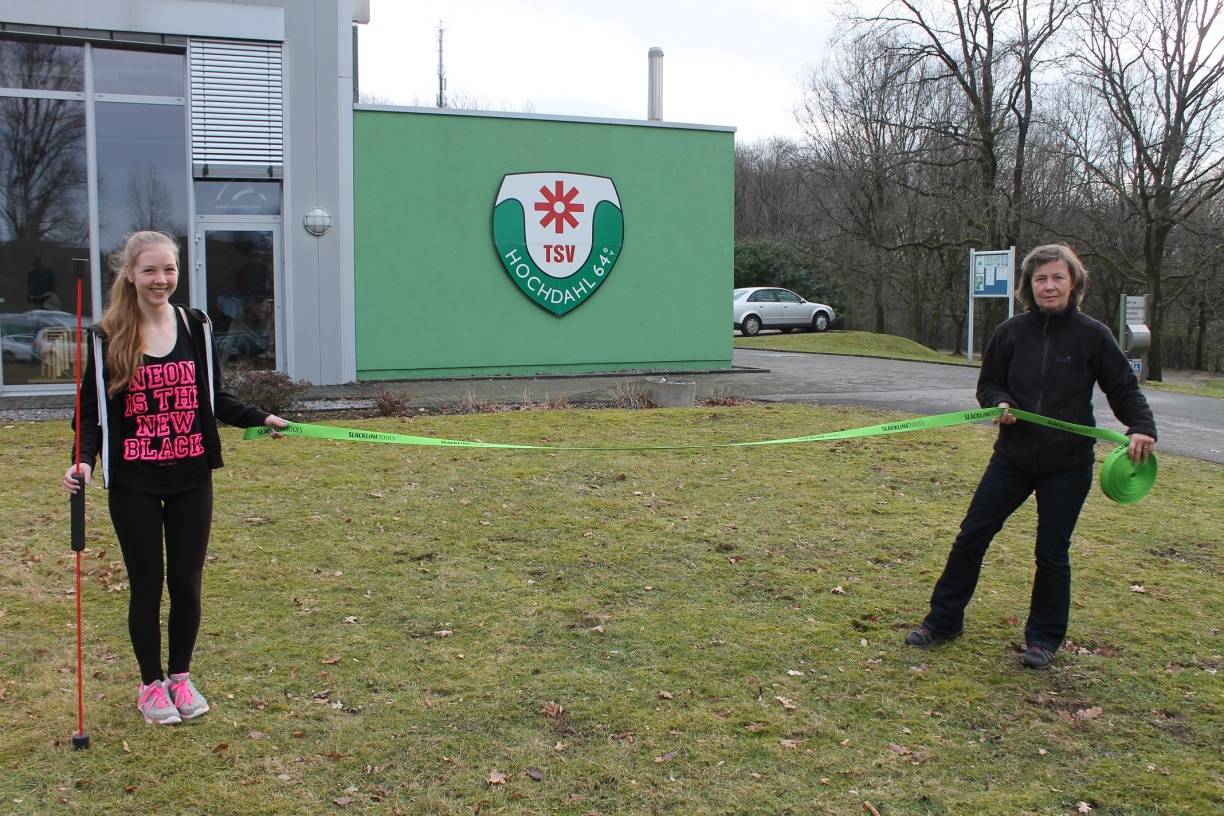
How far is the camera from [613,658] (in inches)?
193

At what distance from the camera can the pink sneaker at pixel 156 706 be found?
4.10 m

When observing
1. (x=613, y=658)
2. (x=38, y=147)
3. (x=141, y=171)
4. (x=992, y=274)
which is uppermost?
(x=38, y=147)

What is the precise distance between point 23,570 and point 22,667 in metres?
1.55

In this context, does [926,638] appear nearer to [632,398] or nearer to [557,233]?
[632,398]

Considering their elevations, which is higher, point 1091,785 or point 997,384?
point 997,384

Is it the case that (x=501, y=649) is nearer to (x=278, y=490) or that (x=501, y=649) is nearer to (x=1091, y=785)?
(x=1091, y=785)

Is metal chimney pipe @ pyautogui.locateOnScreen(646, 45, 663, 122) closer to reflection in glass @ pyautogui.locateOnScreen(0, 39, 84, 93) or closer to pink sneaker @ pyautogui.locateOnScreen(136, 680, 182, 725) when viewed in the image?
reflection in glass @ pyautogui.locateOnScreen(0, 39, 84, 93)

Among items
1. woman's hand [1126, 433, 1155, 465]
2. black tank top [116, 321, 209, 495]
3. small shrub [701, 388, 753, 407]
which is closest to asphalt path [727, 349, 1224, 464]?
small shrub [701, 388, 753, 407]

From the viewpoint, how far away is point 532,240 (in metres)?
17.4

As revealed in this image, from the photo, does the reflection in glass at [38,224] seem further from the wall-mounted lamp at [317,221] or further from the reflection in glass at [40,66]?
the wall-mounted lamp at [317,221]

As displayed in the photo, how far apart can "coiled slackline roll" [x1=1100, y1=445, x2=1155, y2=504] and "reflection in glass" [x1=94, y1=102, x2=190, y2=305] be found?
1298 centimetres

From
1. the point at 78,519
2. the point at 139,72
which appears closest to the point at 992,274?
the point at 139,72

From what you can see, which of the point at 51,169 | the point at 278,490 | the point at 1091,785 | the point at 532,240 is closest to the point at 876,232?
the point at 532,240

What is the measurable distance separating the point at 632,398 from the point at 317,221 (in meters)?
5.93
